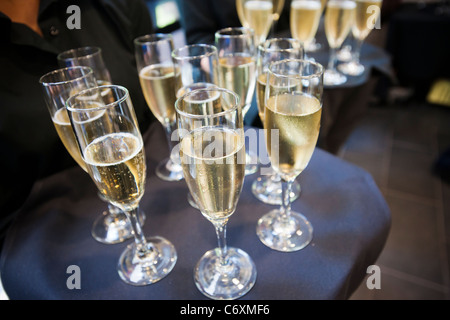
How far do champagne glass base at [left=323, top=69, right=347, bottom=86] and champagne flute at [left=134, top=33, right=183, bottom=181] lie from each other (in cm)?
72

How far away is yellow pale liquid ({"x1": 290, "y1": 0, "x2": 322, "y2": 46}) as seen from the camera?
4.02 feet

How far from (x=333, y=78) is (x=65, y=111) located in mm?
1052

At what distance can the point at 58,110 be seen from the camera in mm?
684

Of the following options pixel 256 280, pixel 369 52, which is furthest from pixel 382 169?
pixel 256 280

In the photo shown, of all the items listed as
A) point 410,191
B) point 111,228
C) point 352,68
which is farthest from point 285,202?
point 410,191

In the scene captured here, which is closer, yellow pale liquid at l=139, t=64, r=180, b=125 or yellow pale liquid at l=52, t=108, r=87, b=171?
yellow pale liquid at l=52, t=108, r=87, b=171

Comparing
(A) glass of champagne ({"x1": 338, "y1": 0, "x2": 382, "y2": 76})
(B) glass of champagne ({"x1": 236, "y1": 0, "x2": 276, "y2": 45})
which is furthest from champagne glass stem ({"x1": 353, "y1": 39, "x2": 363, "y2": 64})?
(B) glass of champagne ({"x1": 236, "y1": 0, "x2": 276, "y2": 45})

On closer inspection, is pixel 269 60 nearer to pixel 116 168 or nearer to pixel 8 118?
pixel 116 168

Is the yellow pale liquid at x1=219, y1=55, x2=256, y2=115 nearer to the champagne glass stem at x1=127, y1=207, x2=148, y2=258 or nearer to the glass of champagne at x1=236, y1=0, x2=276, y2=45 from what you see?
the champagne glass stem at x1=127, y1=207, x2=148, y2=258

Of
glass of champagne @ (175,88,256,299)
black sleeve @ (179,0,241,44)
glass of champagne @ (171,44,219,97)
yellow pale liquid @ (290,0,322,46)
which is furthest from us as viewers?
black sleeve @ (179,0,241,44)

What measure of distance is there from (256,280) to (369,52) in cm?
141

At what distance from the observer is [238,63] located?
0.79 meters

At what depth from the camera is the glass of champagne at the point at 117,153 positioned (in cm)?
53

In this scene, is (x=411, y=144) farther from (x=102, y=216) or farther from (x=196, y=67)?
(x=102, y=216)
